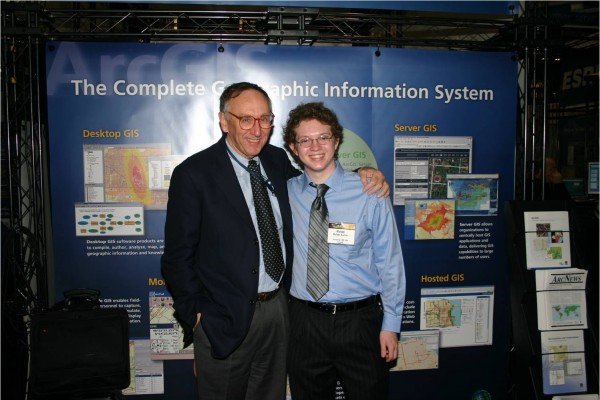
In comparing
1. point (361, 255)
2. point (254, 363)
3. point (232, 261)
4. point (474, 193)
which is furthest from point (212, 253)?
point (474, 193)

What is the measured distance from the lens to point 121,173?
298 cm

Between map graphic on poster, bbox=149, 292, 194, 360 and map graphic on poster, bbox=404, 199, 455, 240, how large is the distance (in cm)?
184

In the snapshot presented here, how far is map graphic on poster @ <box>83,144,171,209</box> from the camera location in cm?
296

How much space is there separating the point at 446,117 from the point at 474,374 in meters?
2.02

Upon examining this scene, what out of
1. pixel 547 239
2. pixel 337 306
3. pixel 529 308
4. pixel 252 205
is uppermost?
pixel 252 205

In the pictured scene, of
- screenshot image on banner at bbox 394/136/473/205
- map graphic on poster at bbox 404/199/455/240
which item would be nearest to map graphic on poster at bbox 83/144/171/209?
screenshot image on banner at bbox 394/136/473/205

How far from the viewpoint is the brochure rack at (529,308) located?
2973 mm

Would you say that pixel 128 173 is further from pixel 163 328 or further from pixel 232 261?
pixel 232 261

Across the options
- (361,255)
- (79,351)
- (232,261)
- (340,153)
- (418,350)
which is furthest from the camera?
(418,350)

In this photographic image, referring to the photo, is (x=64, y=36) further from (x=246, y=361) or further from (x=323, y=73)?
(x=246, y=361)

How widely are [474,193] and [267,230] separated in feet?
6.04

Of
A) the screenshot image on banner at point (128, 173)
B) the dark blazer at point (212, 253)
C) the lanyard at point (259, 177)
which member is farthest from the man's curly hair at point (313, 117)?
the screenshot image on banner at point (128, 173)

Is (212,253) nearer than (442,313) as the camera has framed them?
Yes

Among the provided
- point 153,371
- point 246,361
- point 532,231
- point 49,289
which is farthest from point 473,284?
point 49,289
